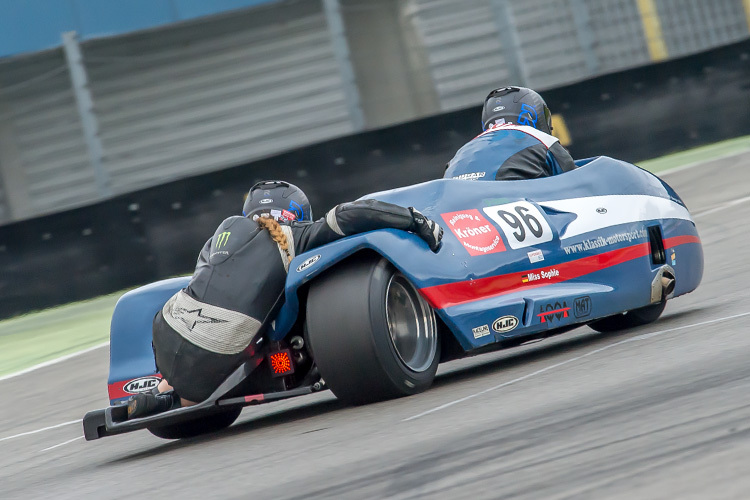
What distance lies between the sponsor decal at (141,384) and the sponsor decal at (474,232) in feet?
6.06

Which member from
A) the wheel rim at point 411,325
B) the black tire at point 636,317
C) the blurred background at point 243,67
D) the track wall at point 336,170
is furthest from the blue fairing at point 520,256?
the blurred background at point 243,67

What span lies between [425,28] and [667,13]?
445 centimetres

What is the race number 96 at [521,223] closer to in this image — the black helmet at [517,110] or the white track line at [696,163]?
the black helmet at [517,110]

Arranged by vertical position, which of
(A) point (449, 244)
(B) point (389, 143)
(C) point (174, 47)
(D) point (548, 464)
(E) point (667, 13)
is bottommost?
(D) point (548, 464)

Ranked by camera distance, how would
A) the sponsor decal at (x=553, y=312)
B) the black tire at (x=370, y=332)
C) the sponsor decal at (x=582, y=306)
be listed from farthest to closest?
the sponsor decal at (x=582, y=306)
the sponsor decal at (x=553, y=312)
the black tire at (x=370, y=332)

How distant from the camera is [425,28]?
21969 millimetres

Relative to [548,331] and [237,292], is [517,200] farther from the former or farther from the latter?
[237,292]

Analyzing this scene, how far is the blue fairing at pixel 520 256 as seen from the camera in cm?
575

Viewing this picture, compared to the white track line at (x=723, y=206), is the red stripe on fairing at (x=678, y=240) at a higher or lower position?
higher

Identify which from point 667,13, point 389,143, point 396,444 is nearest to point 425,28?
point 667,13

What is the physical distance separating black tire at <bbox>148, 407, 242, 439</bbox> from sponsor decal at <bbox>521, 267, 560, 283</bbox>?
1.75 meters

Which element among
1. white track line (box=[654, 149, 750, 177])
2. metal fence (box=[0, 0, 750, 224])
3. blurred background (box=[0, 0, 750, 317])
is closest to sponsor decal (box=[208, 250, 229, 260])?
white track line (box=[654, 149, 750, 177])

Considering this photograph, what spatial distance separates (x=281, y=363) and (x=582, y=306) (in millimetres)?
1659

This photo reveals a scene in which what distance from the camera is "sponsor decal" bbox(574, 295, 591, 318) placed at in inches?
249
